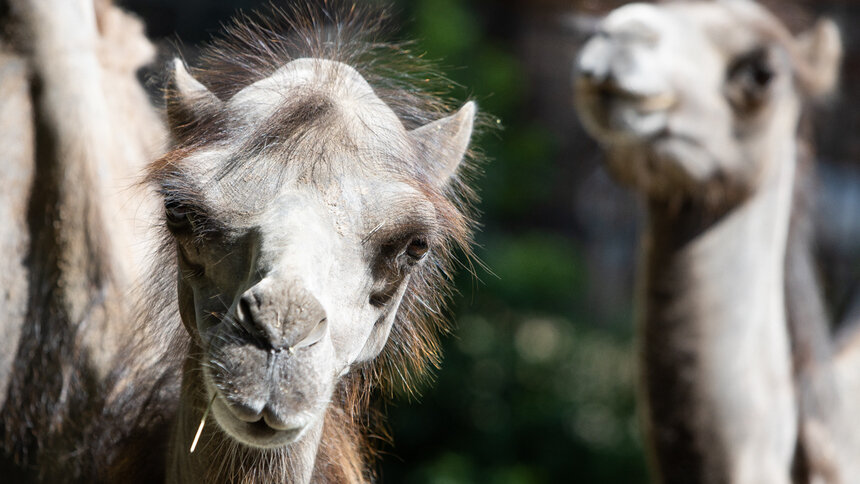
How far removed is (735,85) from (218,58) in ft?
6.17

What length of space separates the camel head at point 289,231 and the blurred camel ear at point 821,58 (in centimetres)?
206

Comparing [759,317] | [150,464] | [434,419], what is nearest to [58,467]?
[150,464]

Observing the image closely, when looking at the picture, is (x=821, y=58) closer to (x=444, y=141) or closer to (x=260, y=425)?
(x=444, y=141)

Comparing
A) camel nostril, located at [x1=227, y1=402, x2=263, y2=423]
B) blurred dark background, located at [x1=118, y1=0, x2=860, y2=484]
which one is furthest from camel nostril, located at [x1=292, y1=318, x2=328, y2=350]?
blurred dark background, located at [x1=118, y1=0, x2=860, y2=484]

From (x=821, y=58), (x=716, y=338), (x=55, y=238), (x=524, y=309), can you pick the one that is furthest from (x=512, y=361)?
(x=55, y=238)

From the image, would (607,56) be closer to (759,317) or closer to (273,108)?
(759,317)

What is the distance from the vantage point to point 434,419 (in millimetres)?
5637

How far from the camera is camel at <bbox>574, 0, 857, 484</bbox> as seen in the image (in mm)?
2961

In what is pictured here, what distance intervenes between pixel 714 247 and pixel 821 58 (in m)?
0.85

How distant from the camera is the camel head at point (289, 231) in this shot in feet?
4.59

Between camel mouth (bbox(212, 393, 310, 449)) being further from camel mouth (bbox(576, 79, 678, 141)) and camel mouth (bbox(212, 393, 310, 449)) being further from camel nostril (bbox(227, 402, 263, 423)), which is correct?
camel mouth (bbox(576, 79, 678, 141))

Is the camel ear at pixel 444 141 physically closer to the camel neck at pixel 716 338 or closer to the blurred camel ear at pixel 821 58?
the camel neck at pixel 716 338

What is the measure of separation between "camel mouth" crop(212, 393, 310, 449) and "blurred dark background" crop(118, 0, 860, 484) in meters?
3.69

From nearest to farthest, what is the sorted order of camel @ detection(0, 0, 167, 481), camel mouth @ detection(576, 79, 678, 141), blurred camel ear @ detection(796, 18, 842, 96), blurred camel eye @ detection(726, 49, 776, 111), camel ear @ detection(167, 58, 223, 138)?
camel ear @ detection(167, 58, 223, 138)
camel @ detection(0, 0, 167, 481)
camel mouth @ detection(576, 79, 678, 141)
blurred camel eye @ detection(726, 49, 776, 111)
blurred camel ear @ detection(796, 18, 842, 96)
